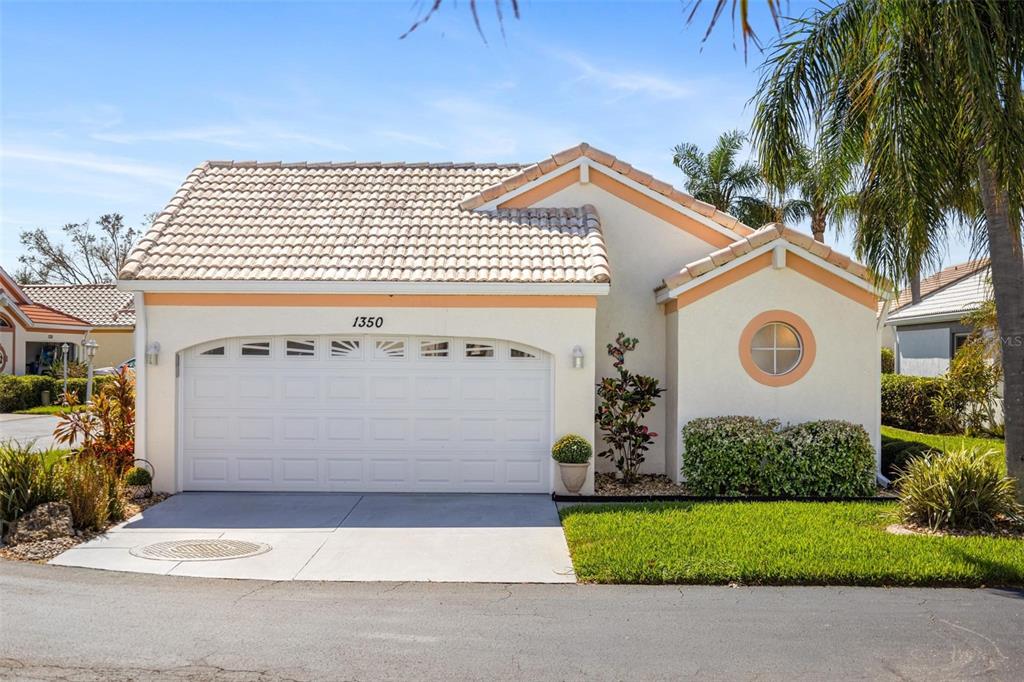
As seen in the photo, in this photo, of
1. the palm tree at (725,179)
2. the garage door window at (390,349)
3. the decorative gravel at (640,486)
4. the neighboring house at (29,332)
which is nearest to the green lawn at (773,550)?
the decorative gravel at (640,486)

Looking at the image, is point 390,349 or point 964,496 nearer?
point 964,496

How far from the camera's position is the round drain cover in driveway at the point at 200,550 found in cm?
933

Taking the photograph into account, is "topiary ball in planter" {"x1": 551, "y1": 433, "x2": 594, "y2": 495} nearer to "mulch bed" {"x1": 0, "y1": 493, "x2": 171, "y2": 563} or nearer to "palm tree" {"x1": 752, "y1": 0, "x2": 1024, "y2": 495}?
"palm tree" {"x1": 752, "y1": 0, "x2": 1024, "y2": 495}

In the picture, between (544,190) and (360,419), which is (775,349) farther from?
(360,419)

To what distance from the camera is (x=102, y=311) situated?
40188 millimetres

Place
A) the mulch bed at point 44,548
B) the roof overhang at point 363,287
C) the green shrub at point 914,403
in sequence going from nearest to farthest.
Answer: the mulch bed at point 44,548 → the roof overhang at point 363,287 → the green shrub at point 914,403

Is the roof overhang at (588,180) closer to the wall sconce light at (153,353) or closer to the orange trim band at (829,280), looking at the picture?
the orange trim band at (829,280)

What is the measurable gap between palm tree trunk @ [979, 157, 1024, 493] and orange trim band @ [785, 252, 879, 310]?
110 inches

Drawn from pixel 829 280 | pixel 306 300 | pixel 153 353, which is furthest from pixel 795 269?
pixel 153 353

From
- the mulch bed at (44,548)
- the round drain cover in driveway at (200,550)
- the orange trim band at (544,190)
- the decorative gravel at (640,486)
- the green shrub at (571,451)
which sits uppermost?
the orange trim band at (544,190)

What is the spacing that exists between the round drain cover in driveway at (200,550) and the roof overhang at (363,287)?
4038 mm

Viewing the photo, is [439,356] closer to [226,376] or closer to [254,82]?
[226,376]

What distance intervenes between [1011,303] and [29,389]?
2812 centimetres

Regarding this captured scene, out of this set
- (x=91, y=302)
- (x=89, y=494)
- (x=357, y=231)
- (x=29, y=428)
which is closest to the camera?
(x=89, y=494)
